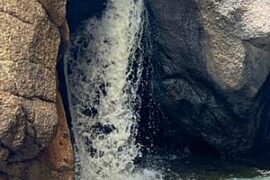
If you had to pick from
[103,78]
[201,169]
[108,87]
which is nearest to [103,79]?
[103,78]

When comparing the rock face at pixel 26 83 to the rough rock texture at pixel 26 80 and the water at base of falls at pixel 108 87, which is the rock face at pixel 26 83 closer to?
the rough rock texture at pixel 26 80

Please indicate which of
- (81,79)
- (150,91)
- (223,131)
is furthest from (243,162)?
(81,79)

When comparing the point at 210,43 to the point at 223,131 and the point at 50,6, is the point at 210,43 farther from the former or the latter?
the point at 50,6

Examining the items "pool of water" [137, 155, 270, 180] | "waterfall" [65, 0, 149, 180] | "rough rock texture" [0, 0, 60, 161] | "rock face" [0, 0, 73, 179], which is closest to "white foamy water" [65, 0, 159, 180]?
"waterfall" [65, 0, 149, 180]

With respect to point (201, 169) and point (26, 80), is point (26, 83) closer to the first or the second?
point (26, 80)

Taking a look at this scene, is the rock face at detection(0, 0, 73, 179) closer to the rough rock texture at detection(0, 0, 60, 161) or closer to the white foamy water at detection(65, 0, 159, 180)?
the rough rock texture at detection(0, 0, 60, 161)

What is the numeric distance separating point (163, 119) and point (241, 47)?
6.36 ft

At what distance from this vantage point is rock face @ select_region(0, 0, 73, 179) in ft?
16.1

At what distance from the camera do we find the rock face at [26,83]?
4922 mm

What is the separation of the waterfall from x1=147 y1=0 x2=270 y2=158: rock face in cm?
49

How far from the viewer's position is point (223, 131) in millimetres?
7934

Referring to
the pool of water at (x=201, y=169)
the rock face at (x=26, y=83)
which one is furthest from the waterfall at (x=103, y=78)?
the rock face at (x=26, y=83)

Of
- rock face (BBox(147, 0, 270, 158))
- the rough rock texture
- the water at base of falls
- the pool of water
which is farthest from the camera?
the water at base of falls

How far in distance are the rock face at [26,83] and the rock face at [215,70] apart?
2395 millimetres
